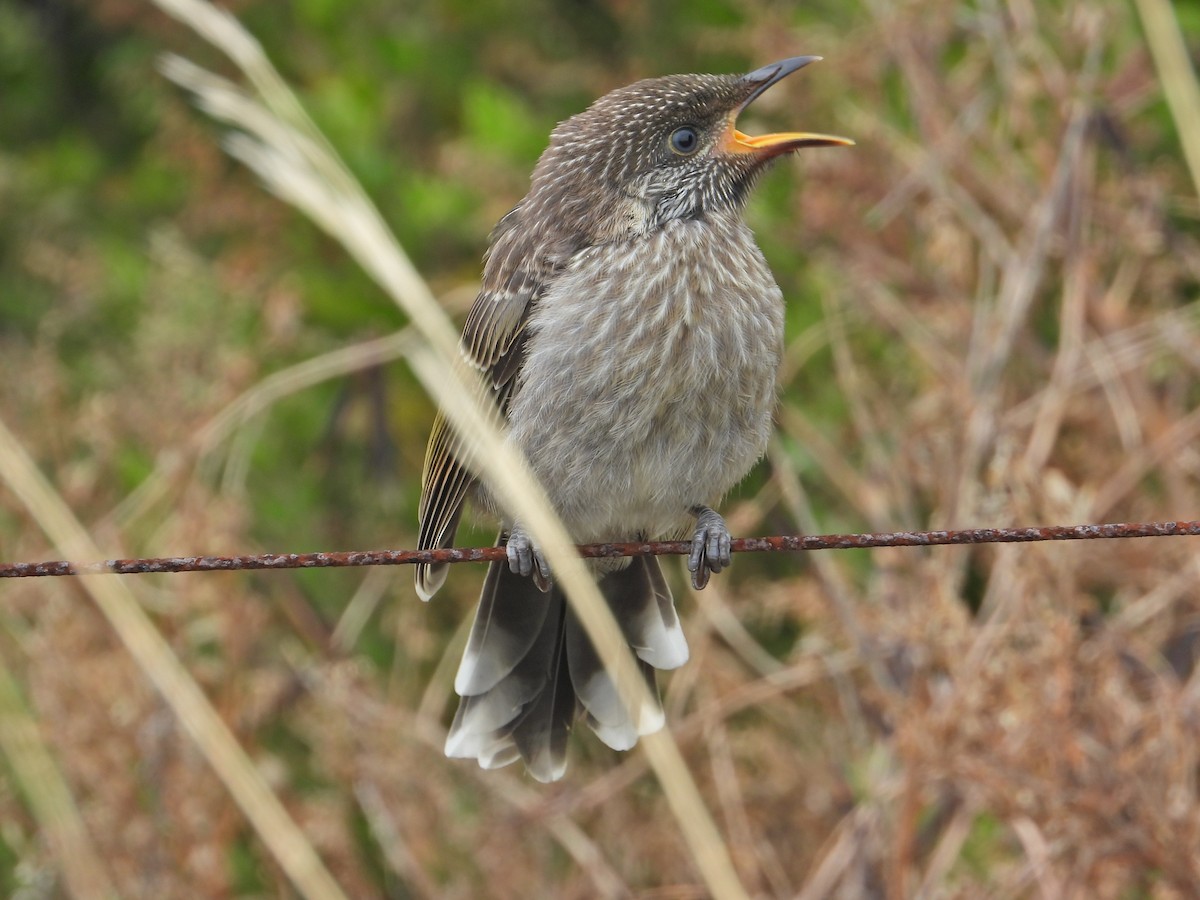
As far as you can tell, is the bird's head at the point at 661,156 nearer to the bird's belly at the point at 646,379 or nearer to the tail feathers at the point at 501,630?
the bird's belly at the point at 646,379

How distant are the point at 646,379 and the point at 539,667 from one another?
0.93 metres

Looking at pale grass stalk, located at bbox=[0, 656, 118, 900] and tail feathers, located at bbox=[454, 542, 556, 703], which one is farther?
tail feathers, located at bbox=[454, 542, 556, 703]

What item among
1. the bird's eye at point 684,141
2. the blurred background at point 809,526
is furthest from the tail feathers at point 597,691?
the bird's eye at point 684,141

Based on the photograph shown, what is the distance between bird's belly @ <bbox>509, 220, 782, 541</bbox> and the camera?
3873 millimetres

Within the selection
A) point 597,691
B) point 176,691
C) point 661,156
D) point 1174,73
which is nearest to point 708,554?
point 597,691

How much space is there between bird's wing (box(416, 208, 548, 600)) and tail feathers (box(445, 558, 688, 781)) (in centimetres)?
23

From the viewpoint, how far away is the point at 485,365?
424 cm

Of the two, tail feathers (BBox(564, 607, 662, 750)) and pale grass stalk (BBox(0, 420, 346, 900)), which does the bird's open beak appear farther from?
pale grass stalk (BBox(0, 420, 346, 900))

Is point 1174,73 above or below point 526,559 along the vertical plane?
above

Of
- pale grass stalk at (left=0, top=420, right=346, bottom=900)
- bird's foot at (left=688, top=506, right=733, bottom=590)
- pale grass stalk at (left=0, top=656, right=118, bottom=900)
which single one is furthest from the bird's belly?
pale grass stalk at (left=0, top=656, right=118, bottom=900)

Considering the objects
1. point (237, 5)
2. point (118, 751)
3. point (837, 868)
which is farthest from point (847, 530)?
point (237, 5)

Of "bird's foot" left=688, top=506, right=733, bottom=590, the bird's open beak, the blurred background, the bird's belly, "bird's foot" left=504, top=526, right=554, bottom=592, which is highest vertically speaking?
the bird's open beak

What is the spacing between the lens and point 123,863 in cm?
499

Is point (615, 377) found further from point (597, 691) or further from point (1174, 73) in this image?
point (1174, 73)
